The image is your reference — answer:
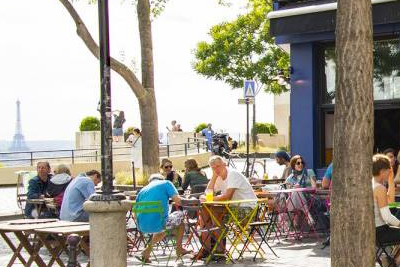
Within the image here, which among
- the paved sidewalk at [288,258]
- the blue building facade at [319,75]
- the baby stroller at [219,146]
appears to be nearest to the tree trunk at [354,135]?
the paved sidewalk at [288,258]

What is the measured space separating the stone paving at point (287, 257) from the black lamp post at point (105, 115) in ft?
9.61

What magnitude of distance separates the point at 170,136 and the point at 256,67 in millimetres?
9749

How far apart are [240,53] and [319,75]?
31.0 meters

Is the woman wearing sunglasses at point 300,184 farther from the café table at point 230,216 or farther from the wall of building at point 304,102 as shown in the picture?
the café table at point 230,216

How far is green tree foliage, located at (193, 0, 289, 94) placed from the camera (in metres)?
44.6

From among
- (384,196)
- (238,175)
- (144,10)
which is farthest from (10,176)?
(384,196)

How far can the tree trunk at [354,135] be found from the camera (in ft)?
21.1

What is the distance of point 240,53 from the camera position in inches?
1791

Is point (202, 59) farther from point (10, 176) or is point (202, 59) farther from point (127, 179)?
point (127, 179)

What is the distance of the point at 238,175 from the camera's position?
11.4 metres

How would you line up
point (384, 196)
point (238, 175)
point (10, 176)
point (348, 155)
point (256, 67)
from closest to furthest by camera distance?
point (348, 155), point (384, 196), point (238, 175), point (10, 176), point (256, 67)

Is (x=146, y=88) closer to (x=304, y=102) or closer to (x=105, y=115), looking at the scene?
(x=304, y=102)

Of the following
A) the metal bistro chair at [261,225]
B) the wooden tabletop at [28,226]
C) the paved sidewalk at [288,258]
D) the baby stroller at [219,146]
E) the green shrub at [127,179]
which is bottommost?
the paved sidewalk at [288,258]

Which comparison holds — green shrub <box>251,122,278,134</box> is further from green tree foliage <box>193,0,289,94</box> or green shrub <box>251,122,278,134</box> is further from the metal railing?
the metal railing
